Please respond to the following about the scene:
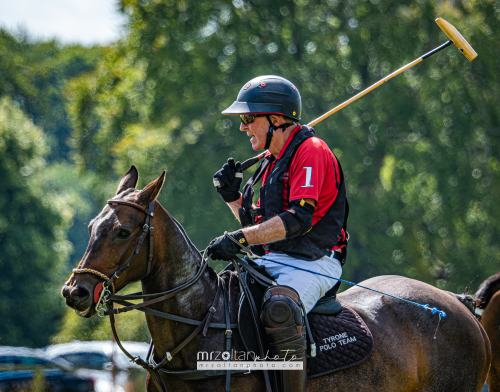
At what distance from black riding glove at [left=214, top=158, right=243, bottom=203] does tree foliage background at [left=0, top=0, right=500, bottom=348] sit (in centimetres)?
1266

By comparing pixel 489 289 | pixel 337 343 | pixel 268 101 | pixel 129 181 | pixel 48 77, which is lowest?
pixel 489 289

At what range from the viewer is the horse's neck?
3.88 meters

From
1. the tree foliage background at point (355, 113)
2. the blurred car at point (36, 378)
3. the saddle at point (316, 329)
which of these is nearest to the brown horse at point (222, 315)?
the saddle at point (316, 329)

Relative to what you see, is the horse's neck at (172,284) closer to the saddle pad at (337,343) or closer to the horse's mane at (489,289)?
the saddle pad at (337,343)

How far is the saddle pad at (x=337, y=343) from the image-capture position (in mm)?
4066

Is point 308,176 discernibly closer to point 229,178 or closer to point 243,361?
point 229,178

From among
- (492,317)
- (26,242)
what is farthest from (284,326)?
(26,242)

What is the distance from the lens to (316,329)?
163 inches

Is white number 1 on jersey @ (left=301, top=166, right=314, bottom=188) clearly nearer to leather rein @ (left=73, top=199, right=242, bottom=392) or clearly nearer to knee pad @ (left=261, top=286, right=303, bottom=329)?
knee pad @ (left=261, top=286, right=303, bottom=329)

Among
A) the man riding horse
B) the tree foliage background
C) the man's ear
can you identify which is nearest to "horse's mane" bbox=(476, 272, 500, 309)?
the man riding horse

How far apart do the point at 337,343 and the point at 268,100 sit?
6.21 feet

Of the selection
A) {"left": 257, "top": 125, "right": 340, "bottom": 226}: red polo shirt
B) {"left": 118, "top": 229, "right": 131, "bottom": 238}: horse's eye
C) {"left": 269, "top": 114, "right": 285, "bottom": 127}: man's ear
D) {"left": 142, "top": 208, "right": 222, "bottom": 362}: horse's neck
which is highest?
{"left": 269, "top": 114, "right": 285, "bottom": 127}: man's ear

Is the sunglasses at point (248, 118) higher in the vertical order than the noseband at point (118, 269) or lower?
higher

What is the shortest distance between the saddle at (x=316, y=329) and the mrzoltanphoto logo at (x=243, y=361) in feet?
0.09
